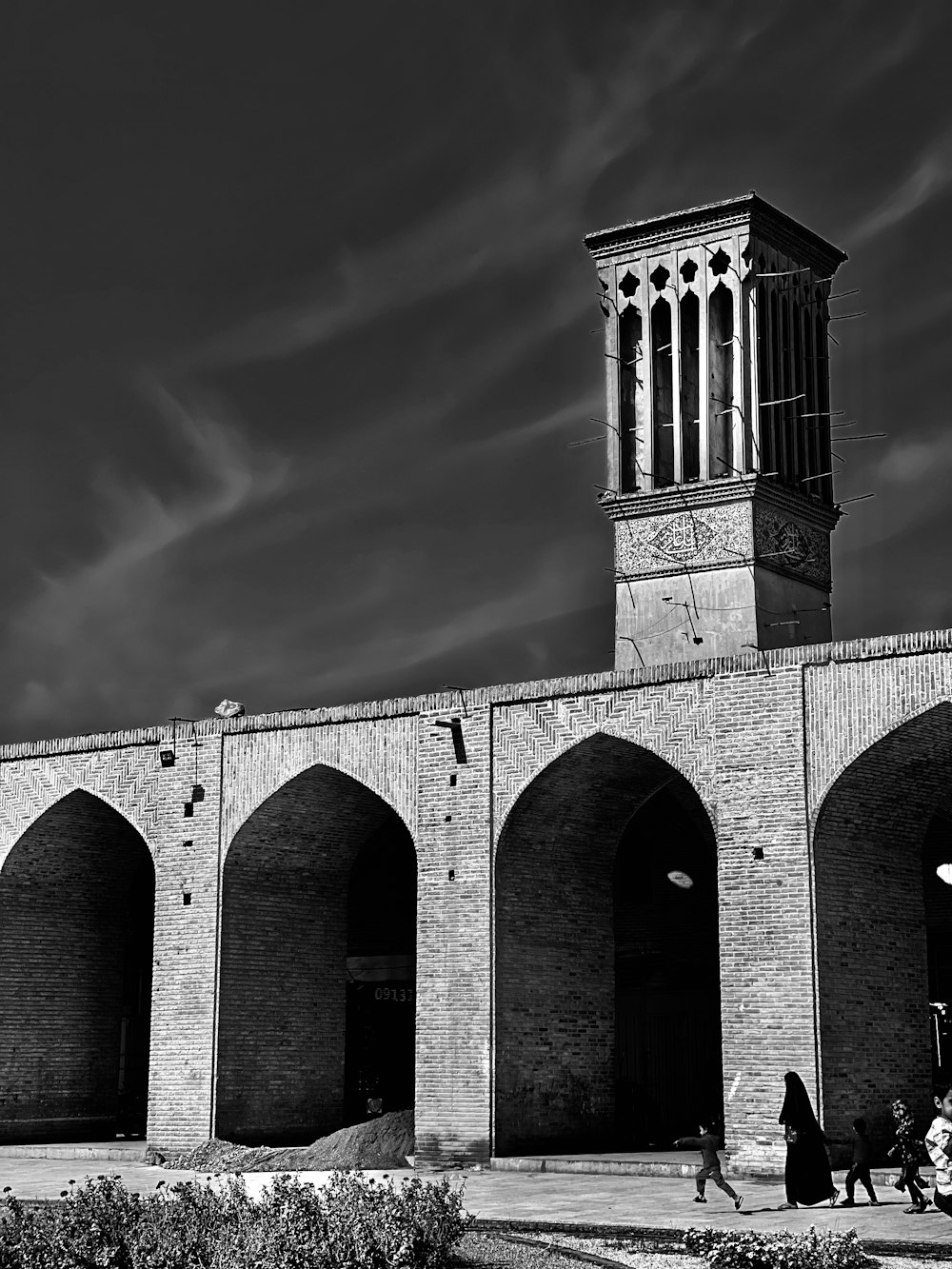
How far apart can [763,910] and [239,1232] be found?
7.22 meters

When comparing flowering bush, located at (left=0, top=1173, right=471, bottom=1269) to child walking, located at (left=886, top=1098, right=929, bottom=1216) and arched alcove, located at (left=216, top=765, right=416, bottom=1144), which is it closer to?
child walking, located at (left=886, top=1098, right=929, bottom=1216)

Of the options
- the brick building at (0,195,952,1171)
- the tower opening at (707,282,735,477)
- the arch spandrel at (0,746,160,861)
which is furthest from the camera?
the tower opening at (707,282,735,477)

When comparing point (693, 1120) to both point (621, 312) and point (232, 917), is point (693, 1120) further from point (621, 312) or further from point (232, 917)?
point (621, 312)

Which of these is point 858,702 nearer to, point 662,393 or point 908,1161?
point 908,1161

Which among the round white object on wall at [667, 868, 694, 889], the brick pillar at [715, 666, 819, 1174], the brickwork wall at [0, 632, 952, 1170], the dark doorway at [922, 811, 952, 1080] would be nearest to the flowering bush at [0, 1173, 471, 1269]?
the brick pillar at [715, 666, 819, 1174]

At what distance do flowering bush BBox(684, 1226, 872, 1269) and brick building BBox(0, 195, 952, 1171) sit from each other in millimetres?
6073

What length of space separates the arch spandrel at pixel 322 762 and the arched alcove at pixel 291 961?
5.2 inches

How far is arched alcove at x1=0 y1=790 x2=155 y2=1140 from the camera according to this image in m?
20.6

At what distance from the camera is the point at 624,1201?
13633mm

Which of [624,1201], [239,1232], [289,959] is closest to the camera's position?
[239,1232]

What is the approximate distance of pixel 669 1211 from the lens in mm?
12906

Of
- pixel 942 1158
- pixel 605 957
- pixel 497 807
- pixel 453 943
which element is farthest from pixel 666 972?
pixel 942 1158

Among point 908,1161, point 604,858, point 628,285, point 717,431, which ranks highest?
point 628,285

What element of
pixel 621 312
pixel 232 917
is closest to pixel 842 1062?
pixel 232 917
